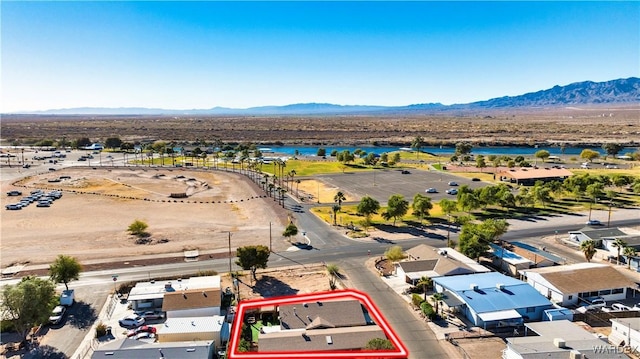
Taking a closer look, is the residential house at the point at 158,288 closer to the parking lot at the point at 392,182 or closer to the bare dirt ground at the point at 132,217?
the bare dirt ground at the point at 132,217

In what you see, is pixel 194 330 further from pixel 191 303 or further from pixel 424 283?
pixel 424 283

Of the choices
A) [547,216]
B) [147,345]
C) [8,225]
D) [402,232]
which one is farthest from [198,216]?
[547,216]

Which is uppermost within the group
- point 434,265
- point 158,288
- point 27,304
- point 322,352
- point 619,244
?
point 322,352

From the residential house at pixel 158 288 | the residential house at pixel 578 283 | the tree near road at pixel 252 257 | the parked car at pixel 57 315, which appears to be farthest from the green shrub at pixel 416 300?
the parked car at pixel 57 315

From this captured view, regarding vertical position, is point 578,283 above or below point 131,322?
above

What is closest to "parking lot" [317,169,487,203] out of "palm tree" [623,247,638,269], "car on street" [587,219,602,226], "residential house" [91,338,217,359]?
"car on street" [587,219,602,226]

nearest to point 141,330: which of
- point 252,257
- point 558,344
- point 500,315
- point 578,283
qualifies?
point 252,257
